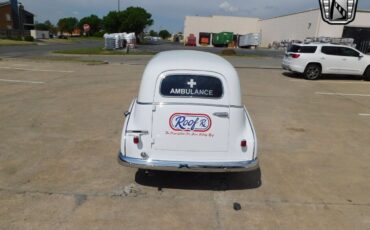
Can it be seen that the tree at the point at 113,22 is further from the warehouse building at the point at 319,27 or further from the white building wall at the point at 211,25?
the warehouse building at the point at 319,27

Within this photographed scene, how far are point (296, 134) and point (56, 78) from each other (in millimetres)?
10896

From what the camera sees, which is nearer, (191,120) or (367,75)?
(191,120)

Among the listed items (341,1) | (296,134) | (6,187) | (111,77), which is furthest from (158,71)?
(341,1)

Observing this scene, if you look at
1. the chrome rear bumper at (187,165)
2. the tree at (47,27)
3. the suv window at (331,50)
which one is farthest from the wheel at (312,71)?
the tree at (47,27)

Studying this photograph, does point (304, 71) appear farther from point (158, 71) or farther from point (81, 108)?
point (158, 71)

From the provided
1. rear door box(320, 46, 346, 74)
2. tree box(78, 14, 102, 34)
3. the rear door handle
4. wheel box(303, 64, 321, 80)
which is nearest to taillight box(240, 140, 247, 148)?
the rear door handle

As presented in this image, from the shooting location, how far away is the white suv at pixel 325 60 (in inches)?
608

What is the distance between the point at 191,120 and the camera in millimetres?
4402

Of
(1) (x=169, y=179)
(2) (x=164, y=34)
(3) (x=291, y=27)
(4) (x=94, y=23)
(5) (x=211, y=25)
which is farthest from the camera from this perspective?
(2) (x=164, y=34)

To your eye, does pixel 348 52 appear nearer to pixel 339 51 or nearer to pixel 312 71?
pixel 339 51

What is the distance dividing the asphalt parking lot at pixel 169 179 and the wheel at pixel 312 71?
6.51 metres

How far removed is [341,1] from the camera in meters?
29.3

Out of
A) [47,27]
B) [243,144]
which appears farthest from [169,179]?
[47,27]

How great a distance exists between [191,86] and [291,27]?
2381 inches
